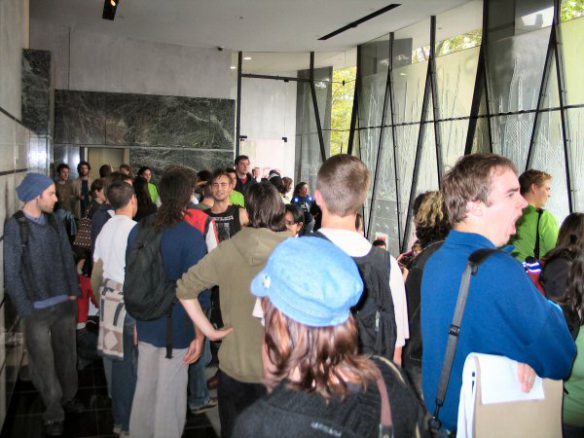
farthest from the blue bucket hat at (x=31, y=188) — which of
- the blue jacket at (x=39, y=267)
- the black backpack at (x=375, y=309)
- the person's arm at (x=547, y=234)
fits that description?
the person's arm at (x=547, y=234)

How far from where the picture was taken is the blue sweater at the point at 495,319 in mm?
1619

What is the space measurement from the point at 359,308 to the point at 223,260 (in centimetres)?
86

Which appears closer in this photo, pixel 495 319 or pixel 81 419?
pixel 495 319

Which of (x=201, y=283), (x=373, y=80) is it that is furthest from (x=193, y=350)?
(x=373, y=80)

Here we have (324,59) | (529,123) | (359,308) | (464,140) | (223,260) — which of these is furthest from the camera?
(324,59)

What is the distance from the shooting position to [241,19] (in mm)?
10680

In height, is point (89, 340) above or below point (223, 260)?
below

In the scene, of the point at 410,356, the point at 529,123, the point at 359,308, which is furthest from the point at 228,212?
the point at 529,123

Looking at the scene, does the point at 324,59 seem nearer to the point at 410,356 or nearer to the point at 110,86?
the point at 110,86

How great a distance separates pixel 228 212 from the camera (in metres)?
5.15

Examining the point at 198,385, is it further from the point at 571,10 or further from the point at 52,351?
→ the point at 571,10

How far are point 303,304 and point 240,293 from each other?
4.95 ft

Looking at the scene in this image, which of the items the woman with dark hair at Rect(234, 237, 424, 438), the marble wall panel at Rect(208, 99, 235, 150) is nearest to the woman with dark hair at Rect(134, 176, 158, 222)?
the woman with dark hair at Rect(234, 237, 424, 438)

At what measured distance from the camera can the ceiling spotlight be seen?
932 cm
